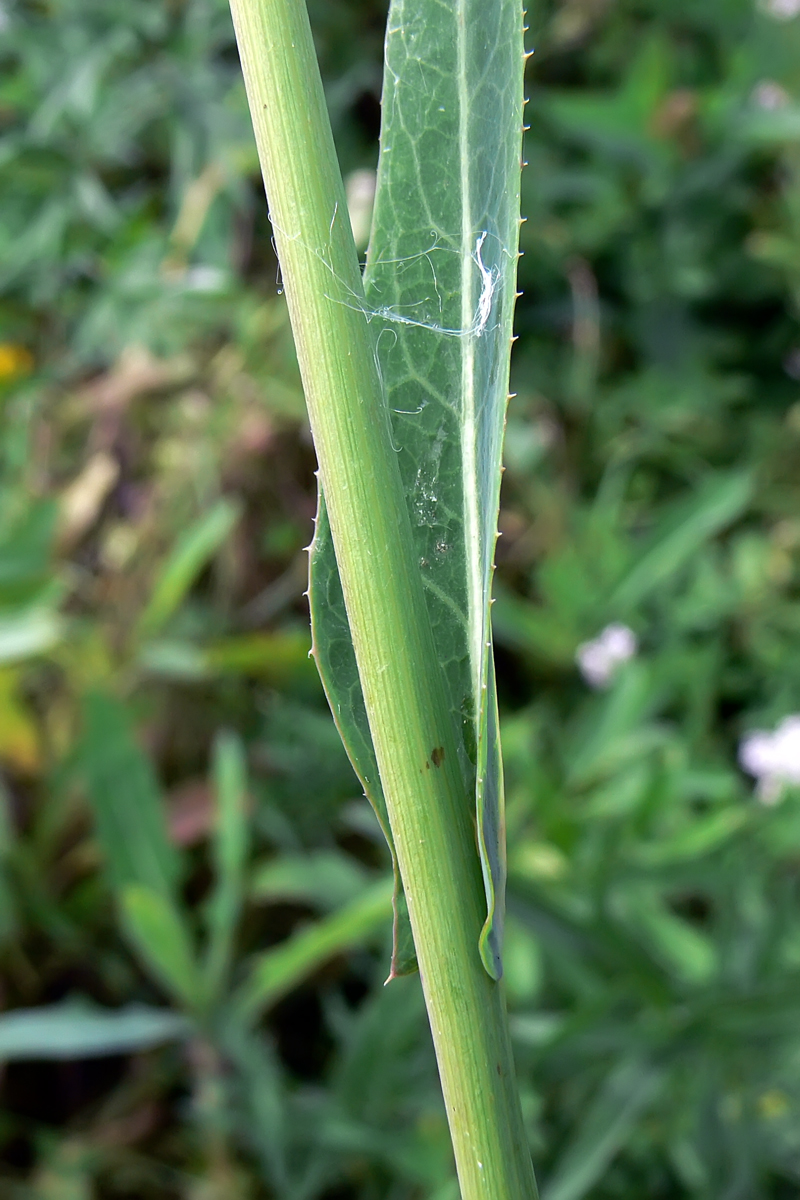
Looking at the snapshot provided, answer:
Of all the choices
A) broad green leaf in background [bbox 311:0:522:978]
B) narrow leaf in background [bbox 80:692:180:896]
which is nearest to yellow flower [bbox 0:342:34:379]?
narrow leaf in background [bbox 80:692:180:896]

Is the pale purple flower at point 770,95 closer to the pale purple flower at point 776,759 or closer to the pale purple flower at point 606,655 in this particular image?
the pale purple flower at point 606,655

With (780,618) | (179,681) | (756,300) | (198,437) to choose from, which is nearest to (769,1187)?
(780,618)

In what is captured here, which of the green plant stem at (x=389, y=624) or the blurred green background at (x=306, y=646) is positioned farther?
the blurred green background at (x=306, y=646)

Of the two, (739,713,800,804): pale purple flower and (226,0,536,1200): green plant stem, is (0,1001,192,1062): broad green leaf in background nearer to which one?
(739,713,800,804): pale purple flower

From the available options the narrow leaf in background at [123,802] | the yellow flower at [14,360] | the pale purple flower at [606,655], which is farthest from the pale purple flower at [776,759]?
the yellow flower at [14,360]

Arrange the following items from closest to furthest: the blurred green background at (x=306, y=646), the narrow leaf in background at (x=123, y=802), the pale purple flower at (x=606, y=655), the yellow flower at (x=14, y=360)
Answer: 1. the blurred green background at (x=306, y=646)
2. the narrow leaf in background at (x=123, y=802)
3. the pale purple flower at (x=606, y=655)
4. the yellow flower at (x=14, y=360)
